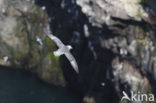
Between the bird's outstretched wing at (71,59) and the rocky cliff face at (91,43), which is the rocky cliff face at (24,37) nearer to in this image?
the rocky cliff face at (91,43)

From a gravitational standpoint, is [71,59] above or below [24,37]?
above

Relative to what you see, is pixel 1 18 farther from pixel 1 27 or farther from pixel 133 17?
pixel 133 17

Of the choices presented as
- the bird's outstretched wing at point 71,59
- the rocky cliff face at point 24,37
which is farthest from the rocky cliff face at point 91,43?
the bird's outstretched wing at point 71,59

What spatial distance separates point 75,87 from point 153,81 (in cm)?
907

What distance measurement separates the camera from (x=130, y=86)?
22453mm

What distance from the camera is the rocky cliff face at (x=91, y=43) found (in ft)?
70.6

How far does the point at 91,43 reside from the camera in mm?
25922

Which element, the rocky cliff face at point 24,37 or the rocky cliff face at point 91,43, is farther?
the rocky cliff face at point 24,37

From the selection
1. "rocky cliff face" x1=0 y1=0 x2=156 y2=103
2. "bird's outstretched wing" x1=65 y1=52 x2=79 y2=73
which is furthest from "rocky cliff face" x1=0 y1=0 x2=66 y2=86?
"bird's outstretched wing" x1=65 y1=52 x2=79 y2=73


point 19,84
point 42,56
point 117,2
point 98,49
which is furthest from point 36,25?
point 117,2

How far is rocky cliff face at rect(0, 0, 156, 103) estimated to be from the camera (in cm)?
2153

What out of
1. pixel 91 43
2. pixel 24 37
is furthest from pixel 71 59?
pixel 24 37

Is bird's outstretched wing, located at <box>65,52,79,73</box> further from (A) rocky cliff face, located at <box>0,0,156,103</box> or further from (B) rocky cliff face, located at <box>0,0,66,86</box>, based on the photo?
(B) rocky cliff face, located at <box>0,0,66,86</box>

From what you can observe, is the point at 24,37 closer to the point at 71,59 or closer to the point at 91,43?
the point at 91,43
